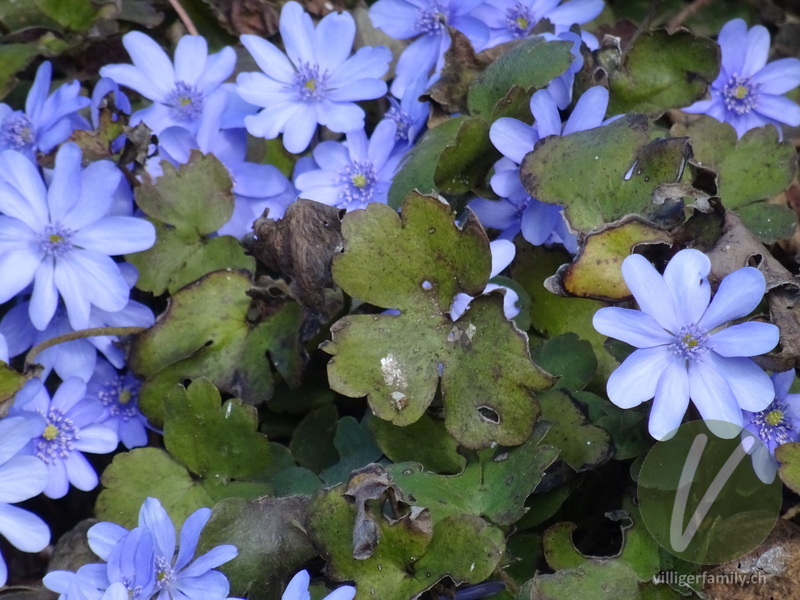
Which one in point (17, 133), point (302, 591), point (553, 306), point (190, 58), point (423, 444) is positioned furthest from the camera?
point (190, 58)

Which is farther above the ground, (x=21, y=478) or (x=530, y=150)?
(x=530, y=150)

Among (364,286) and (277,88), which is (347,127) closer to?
(277,88)

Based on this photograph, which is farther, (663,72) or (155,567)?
(663,72)

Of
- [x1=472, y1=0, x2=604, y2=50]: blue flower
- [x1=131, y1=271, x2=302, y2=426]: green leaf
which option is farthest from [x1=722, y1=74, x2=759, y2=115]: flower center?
[x1=131, y1=271, x2=302, y2=426]: green leaf

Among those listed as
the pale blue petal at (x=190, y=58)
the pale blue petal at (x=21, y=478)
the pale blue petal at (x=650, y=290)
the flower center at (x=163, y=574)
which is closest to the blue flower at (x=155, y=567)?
the flower center at (x=163, y=574)

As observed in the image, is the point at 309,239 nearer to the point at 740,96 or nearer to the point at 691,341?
the point at 691,341

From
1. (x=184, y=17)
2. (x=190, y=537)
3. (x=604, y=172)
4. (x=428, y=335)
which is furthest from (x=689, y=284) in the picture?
(x=184, y=17)

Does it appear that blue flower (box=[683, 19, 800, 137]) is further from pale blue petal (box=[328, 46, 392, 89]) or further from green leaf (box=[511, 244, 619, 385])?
pale blue petal (box=[328, 46, 392, 89])
